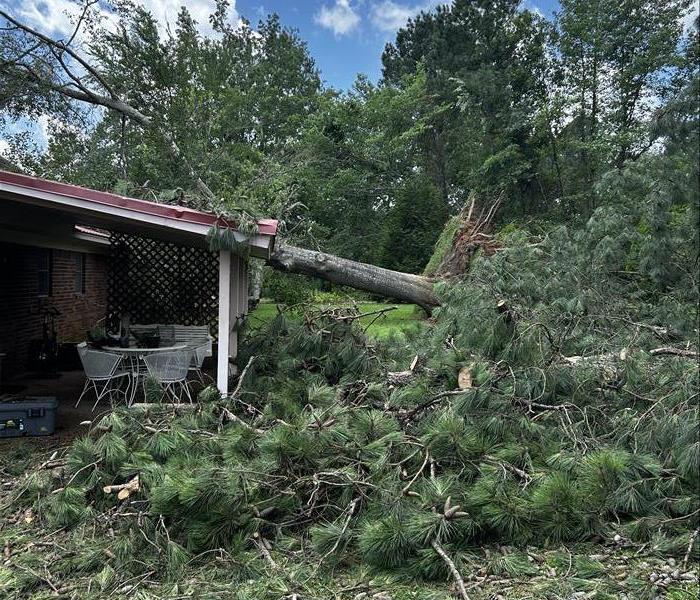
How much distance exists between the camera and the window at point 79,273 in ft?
36.2

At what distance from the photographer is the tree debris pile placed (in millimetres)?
2643

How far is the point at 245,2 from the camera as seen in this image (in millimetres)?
27828

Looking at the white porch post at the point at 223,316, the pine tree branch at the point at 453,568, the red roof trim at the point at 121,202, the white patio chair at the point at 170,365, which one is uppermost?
the red roof trim at the point at 121,202

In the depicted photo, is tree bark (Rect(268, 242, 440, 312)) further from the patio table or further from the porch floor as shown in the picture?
the porch floor

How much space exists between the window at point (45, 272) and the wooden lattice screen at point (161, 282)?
1.70m

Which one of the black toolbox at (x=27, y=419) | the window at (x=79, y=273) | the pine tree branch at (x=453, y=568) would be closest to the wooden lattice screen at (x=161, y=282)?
the window at (x=79, y=273)

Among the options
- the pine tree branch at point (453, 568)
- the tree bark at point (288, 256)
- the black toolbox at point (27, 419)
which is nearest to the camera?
the pine tree branch at point (453, 568)

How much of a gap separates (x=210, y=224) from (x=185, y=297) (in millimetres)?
4603

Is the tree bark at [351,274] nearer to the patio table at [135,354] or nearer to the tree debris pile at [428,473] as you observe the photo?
the patio table at [135,354]

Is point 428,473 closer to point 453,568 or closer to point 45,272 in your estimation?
point 453,568

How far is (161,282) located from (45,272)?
249 cm

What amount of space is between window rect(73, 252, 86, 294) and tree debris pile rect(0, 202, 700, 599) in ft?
25.8

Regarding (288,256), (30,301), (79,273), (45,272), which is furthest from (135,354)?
(79,273)

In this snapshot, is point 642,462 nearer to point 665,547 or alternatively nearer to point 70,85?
point 665,547
